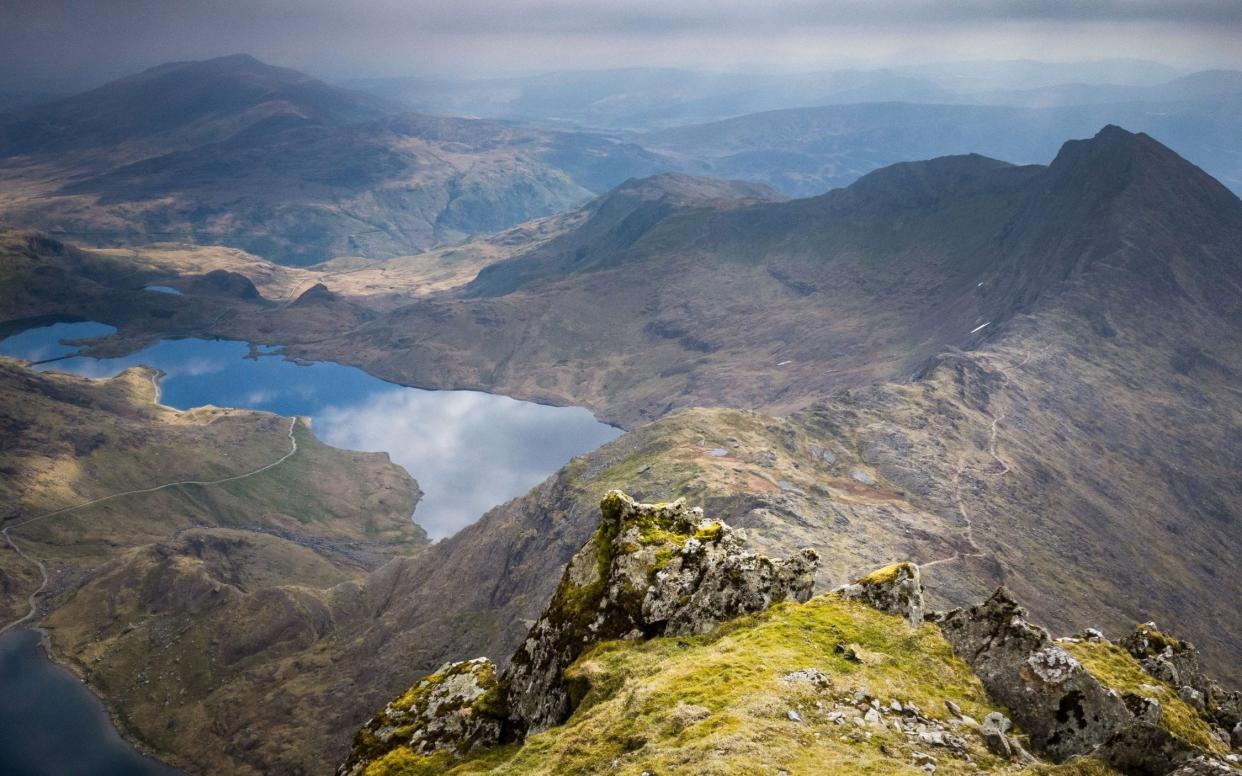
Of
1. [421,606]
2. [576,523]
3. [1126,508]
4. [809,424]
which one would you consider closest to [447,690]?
[576,523]

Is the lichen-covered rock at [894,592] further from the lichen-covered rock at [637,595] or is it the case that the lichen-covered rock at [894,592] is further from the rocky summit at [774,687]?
the lichen-covered rock at [637,595]

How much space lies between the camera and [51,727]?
4806 inches

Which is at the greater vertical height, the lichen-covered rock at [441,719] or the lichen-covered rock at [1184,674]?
the lichen-covered rock at [1184,674]

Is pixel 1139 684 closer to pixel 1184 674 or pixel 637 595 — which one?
pixel 1184 674

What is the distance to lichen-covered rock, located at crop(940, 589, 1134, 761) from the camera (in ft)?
73.3

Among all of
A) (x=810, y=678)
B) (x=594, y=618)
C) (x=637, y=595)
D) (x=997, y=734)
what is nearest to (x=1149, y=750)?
(x=997, y=734)

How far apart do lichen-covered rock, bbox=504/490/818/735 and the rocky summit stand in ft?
0.25

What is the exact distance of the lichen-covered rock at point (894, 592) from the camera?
1142 inches

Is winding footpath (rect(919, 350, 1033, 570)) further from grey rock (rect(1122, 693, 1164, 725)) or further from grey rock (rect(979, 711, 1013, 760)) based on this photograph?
grey rock (rect(979, 711, 1013, 760))

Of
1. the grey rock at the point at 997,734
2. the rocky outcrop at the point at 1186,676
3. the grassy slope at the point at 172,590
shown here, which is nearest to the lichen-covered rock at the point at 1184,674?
the rocky outcrop at the point at 1186,676

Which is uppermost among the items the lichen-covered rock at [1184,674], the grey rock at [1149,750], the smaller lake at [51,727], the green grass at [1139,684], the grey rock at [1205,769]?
the grey rock at [1205,769]

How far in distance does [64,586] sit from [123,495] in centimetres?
3796

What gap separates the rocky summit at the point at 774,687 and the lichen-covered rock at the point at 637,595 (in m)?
0.08

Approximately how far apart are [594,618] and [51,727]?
138101mm
